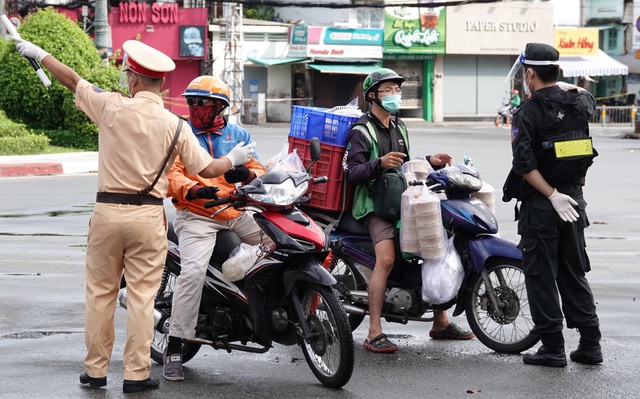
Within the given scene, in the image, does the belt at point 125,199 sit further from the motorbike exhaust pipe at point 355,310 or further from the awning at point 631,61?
the awning at point 631,61

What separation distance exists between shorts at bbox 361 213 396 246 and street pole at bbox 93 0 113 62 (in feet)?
60.6

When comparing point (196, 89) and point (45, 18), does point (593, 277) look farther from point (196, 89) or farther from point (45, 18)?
point (45, 18)

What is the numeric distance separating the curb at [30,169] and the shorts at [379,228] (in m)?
14.3

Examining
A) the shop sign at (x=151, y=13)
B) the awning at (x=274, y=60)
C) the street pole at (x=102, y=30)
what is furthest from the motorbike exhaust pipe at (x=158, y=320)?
the awning at (x=274, y=60)

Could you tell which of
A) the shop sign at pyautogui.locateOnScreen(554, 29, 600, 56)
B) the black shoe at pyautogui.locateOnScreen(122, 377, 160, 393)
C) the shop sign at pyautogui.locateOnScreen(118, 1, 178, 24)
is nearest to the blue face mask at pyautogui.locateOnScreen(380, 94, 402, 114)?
the black shoe at pyautogui.locateOnScreen(122, 377, 160, 393)

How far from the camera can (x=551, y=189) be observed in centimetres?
653

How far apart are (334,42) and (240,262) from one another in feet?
146

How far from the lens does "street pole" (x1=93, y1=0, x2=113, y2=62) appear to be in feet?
80.2

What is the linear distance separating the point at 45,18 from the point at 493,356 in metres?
20.8

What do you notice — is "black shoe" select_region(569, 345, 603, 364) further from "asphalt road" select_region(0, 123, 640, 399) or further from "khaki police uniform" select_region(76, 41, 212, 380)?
"khaki police uniform" select_region(76, 41, 212, 380)

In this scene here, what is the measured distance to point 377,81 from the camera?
7.09 meters

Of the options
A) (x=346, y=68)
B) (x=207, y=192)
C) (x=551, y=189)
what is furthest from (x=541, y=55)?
(x=346, y=68)

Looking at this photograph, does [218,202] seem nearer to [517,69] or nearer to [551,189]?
[551,189]

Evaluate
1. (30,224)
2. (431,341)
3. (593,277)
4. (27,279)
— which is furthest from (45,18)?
(431,341)
